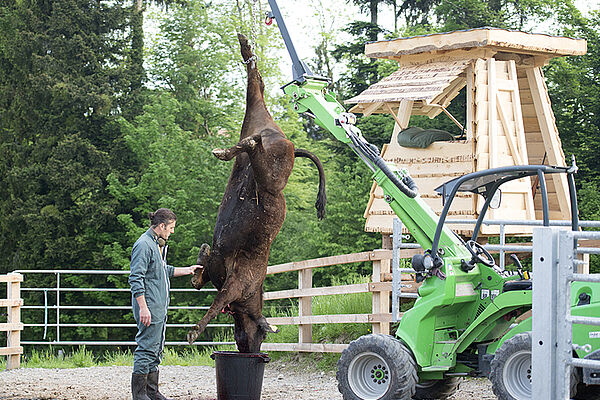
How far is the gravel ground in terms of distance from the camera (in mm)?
9031

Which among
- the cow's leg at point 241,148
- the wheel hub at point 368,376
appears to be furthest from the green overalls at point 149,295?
the wheel hub at point 368,376

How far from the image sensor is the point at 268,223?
287 inches

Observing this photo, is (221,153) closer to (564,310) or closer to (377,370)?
(377,370)

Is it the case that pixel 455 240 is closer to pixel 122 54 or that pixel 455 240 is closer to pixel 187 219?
pixel 187 219

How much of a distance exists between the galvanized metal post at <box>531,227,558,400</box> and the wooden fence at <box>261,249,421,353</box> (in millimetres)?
6511

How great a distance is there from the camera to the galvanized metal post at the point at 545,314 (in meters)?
3.82

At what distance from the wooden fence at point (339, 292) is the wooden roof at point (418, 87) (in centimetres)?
232

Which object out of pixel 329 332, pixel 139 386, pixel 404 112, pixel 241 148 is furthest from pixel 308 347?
pixel 241 148

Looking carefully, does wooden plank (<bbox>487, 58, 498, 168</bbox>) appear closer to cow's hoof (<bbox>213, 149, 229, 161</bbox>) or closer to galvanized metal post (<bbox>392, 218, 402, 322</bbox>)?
galvanized metal post (<bbox>392, 218, 402, 322</bbox>)

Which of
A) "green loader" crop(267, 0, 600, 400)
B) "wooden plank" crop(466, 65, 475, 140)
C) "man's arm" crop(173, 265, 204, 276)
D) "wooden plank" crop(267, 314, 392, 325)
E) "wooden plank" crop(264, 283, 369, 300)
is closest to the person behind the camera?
"green loader" crop(267, 0, 600, 400)

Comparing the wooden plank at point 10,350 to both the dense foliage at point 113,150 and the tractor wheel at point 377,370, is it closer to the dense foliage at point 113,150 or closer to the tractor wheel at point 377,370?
the tractor wheel at point 377,370

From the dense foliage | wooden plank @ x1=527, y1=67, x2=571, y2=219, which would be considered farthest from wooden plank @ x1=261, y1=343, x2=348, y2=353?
the dense foliage

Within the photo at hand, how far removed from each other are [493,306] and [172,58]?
80.6 feet

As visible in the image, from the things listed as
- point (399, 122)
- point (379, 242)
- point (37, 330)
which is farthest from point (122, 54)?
point (399, 122)
